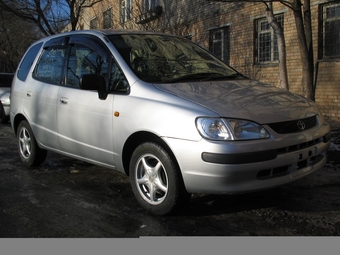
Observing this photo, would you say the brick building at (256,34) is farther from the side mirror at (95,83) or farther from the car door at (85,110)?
the side mirror at (95,83)

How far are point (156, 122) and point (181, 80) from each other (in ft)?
2.36

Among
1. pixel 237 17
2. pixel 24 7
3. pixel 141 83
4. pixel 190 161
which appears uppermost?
pixel 24 7

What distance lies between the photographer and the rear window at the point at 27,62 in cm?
560

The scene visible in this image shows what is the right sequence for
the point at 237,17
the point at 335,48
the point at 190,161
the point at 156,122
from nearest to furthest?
the point at 190,161, the point at 156,122, the point at 335,48, the point at 237,17

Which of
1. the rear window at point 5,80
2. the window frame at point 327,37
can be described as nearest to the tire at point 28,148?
the rear window at point 5,80

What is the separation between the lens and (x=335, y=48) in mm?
9562

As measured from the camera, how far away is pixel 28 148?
221 inches

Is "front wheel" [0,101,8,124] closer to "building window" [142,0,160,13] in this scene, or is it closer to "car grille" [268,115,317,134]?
"building window" [142,0,160,13]

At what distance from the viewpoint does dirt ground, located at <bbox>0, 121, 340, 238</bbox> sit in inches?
128

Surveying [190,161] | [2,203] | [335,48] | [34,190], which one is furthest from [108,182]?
[335,48]

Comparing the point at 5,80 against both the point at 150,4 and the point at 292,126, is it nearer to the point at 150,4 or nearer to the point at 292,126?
the point at 150,4

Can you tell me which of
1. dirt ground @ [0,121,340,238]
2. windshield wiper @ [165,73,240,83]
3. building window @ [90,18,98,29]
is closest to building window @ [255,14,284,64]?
dirt ground @ [0,121,340,238]

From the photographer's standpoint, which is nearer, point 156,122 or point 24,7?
point 156,122

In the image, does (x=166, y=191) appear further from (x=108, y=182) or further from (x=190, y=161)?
(x=108, y=182)
